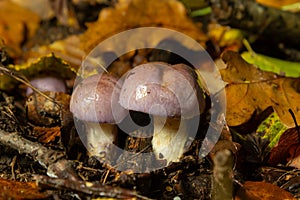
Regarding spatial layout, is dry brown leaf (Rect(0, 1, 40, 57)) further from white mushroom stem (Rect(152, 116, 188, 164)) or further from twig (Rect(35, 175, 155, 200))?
twig (Rect(35, 175, 155, 200))

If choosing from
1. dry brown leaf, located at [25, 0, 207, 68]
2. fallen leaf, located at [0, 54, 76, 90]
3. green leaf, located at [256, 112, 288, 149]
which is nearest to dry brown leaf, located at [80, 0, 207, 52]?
dry brown leaf, located at [25, 0, 207, 68]

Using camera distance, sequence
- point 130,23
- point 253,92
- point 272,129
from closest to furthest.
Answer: point 272,129, point 253,92, point 130,23

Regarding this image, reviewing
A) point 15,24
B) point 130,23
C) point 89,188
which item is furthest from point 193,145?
point 15,24

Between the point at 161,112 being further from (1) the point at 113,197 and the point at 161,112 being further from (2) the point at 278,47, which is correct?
(2) the point at 278,47

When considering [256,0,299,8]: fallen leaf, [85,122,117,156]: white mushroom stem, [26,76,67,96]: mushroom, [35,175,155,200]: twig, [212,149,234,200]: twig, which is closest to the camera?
[212,149,234,200]: twig

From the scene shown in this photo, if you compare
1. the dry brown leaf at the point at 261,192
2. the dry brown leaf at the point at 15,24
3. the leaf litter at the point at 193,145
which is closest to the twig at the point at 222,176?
the leaf litter at the point at 193,145

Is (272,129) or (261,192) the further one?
(272,129)

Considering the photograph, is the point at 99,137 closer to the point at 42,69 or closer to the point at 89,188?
the point at 89,188
